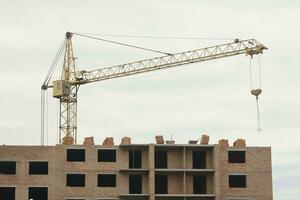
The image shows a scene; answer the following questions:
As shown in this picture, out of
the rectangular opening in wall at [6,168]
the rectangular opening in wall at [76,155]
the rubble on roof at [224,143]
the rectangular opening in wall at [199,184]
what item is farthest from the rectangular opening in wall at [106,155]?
the rubble on roof at [224,143]

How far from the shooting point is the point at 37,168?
397 ft

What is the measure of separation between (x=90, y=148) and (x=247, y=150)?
901 inches

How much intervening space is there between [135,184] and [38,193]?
47.6 ft

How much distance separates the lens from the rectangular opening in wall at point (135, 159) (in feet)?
414

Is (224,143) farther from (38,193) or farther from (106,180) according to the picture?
(38,193)

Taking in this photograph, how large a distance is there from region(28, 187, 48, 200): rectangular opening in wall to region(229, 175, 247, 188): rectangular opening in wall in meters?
26.9

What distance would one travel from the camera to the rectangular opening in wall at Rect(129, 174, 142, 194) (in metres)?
126

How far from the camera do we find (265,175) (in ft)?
419

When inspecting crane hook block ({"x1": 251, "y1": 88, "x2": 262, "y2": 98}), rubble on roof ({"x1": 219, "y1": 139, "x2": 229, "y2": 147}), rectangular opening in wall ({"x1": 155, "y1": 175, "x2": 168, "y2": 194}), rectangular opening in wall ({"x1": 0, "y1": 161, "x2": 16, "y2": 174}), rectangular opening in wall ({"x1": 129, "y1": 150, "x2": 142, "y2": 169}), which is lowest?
rectangular opening in wall ({"x1": 155, "y1": 175, "x2": 168, "y2": 194})

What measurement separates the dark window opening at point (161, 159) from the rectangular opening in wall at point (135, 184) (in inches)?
128

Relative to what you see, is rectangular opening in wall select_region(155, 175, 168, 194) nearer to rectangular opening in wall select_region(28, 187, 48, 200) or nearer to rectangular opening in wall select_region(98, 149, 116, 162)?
rectangular opening in wall select_region(98, 149, 116, 162)

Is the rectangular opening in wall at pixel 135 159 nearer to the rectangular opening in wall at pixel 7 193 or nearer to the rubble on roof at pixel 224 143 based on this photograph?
the rubble on roof at pixel 224 143

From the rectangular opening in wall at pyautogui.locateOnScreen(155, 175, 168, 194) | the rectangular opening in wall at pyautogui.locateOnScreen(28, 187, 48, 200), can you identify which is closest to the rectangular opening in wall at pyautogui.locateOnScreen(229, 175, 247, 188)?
the rectangular opening in wall at pyautogui.locateOnScreen(155, 175, 168, 194)

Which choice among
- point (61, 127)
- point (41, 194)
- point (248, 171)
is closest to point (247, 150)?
point (248, 171)
